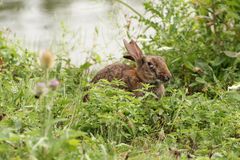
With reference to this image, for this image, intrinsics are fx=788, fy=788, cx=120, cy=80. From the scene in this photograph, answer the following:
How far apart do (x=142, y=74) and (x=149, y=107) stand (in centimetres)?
83

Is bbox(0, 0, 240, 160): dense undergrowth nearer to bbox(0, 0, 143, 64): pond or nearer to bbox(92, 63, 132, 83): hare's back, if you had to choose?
bbox(92, 63, 132, 83): hare's back

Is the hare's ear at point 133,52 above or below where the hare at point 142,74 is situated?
above

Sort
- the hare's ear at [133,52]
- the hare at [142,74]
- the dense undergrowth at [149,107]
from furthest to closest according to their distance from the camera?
the hare's ear at [133,52]
the hare at [142,74]
the dense undergrowth at [149,107]

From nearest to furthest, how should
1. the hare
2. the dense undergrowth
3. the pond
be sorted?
the dense undergrowth
the hare
the pond

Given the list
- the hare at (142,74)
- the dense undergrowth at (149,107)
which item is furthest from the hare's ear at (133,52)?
the dense undergrowth at (149,107)

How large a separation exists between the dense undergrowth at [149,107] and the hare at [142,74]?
27 centimetres

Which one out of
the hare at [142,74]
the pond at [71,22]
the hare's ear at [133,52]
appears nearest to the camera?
the hare at [142,74]

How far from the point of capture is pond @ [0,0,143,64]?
8.91 m

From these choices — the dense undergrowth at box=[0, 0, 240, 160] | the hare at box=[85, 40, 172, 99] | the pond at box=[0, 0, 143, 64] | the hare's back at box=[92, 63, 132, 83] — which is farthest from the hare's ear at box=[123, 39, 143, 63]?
the pond at box=[0, 0, 143, 64]

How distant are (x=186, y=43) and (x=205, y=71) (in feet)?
1.41

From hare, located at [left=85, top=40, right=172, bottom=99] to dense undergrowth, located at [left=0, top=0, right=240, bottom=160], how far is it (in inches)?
10.6

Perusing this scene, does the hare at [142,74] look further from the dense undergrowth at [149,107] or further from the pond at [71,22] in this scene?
the pond at [71,22]

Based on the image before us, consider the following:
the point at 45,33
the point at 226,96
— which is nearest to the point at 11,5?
the point at 45,33

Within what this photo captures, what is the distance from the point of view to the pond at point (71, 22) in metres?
8.91
